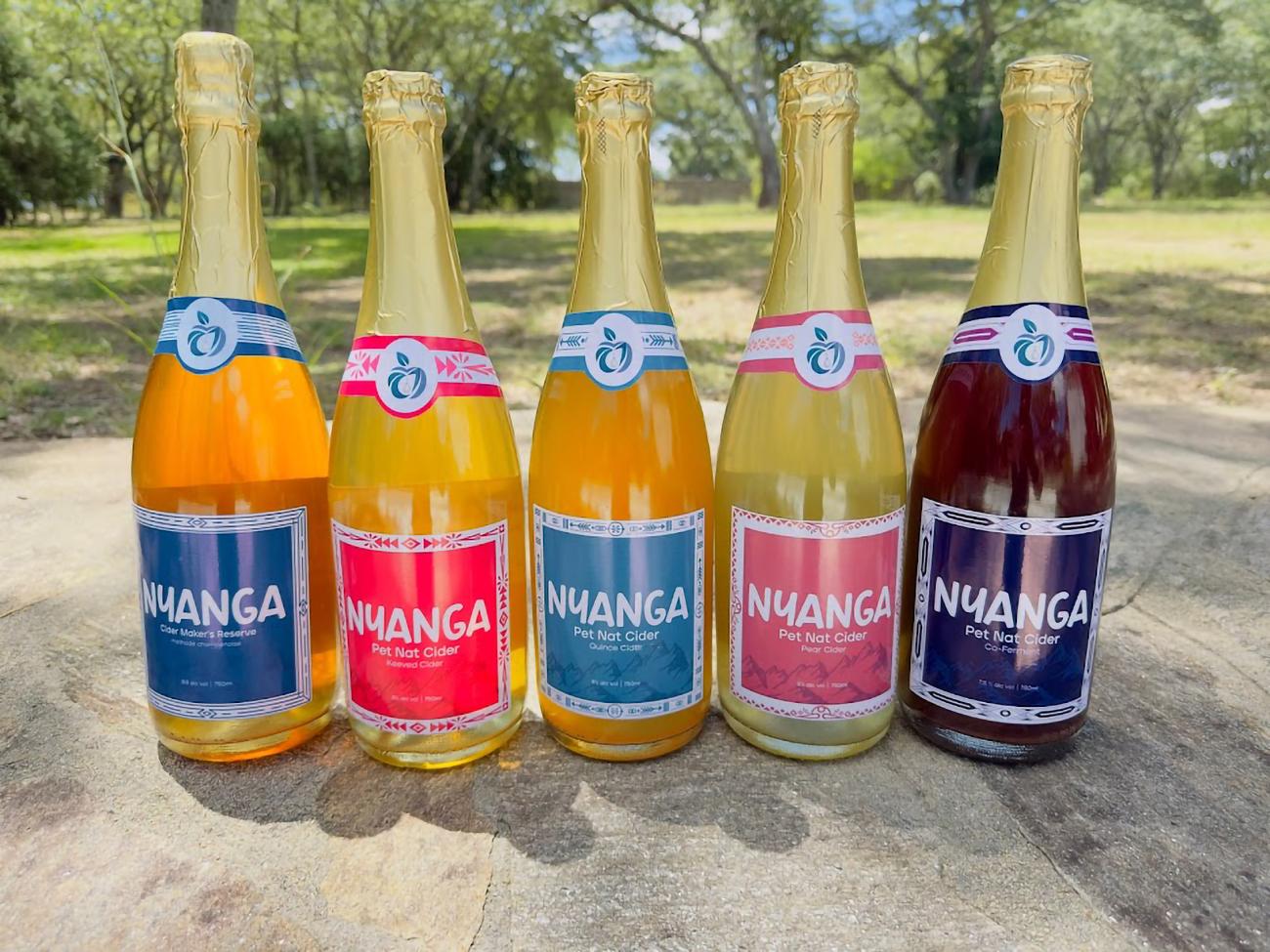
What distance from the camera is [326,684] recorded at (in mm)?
1076

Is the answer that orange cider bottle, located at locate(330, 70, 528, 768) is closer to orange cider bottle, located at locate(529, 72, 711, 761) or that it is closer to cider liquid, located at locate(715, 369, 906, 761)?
orange cider bottle, located at locate(529, 72, 711, 761)

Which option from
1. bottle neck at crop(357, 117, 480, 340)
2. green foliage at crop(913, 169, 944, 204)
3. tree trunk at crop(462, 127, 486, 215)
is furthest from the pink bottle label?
green foliage at crop(913, 169, 944, 204)

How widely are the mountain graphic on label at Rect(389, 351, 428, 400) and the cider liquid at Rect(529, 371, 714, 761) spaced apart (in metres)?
0.18

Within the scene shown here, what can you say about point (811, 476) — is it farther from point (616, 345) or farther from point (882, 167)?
point (882, 167)

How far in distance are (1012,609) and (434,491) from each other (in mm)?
679

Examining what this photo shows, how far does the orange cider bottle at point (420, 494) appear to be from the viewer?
0.95 metres

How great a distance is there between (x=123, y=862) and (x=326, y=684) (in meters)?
0.29

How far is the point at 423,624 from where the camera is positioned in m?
0.96

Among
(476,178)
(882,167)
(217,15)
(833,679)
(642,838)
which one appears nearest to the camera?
(642,838)

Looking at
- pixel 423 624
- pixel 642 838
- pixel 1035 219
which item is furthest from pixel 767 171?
pixel 642 838

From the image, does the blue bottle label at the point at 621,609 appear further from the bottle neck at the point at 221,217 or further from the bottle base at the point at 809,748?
the bottle neck at the point at 221,217

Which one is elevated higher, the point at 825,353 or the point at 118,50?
the point at 118,50

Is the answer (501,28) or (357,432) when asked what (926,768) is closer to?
(357,432)

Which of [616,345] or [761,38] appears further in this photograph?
[761,38]
